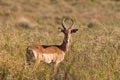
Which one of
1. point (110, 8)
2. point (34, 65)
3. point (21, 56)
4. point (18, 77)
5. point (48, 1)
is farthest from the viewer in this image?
point (48, 1)

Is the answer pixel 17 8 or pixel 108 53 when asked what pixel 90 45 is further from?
pixel 17 8

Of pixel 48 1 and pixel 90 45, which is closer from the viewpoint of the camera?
pixel 90 45

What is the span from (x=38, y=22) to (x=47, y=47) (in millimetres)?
23339

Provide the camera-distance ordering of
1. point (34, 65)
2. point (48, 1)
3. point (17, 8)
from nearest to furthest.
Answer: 1. point (34, 65)
2. point (17, 8)
3. point (48, 1)

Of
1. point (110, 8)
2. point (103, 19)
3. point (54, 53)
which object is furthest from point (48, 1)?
point (54, 53)

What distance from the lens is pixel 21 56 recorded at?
8742 mm

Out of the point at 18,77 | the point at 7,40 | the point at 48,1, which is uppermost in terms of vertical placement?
the point at 48,1

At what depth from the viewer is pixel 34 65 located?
8102 millimetres

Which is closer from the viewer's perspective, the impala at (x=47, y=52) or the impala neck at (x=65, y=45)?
the impala at (x=47, y=52)

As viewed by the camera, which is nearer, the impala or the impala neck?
the impala

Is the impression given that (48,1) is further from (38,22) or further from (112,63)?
(112,63)

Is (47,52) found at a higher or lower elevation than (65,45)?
lower

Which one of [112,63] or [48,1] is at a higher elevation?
[48,1]

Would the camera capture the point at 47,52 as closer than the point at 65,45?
Yes
